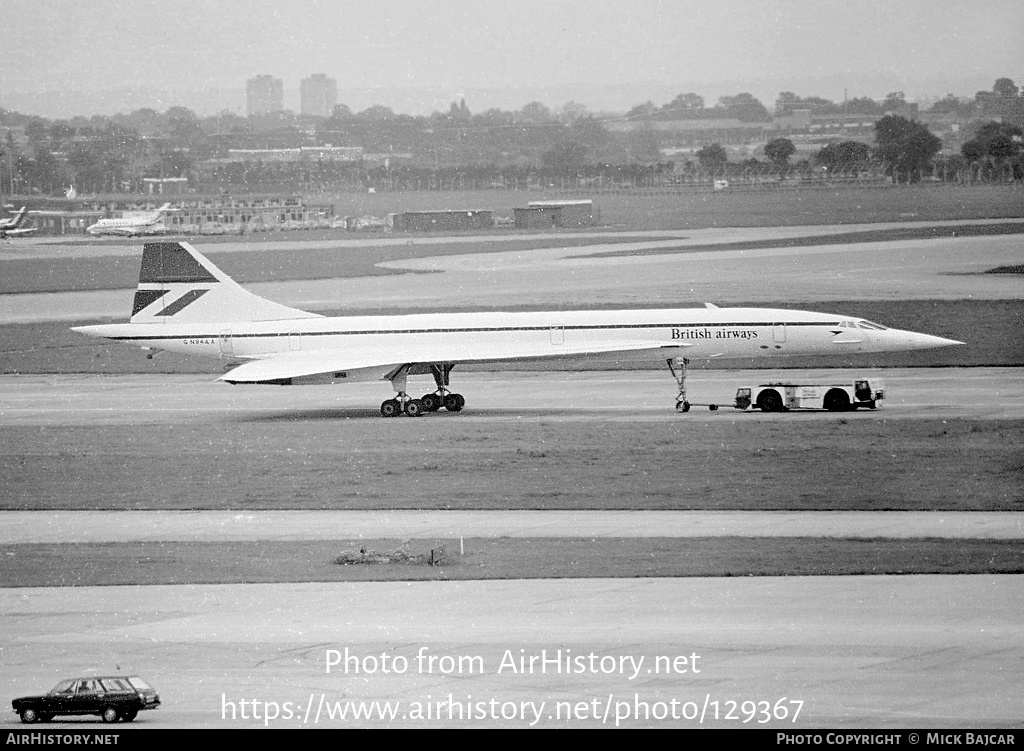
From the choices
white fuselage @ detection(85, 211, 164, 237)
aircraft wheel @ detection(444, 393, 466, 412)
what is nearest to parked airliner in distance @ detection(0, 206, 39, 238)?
white fuselage @ detection(85, 211, 164, 237)

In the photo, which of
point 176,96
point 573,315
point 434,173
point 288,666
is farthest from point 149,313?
point 434,173

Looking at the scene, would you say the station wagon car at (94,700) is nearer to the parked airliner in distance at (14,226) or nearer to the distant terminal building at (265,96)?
the parked airliner in distance at (14,226)

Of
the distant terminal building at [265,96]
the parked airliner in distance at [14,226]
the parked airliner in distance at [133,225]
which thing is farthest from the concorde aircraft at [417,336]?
the distant terminal building at [265,96]

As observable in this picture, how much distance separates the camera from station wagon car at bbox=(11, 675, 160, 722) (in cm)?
1444

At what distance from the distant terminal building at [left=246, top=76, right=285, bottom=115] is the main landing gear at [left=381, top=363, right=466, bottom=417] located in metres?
114

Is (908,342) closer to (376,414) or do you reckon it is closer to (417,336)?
(417,336)

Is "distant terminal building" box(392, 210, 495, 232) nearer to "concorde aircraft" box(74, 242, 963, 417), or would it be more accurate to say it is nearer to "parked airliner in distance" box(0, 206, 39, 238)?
"parked airliner in distance" box(0, 206, 39, 238)

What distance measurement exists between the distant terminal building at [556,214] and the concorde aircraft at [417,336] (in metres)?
Answer: 69.4

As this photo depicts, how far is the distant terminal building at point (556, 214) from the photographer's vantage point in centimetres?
11181

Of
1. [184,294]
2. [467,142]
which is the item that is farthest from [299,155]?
[184,294]

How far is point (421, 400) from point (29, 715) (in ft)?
92.7

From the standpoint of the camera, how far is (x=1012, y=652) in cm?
1736

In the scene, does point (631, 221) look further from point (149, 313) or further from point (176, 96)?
point (149, 313)
